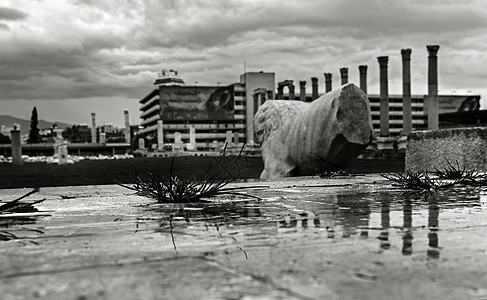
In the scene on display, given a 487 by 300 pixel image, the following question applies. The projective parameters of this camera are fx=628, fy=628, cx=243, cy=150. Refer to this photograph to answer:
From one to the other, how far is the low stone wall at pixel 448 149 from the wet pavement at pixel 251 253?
260 inches

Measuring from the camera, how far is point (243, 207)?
509cm

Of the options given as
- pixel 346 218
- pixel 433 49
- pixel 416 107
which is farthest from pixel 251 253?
pixel 416 107

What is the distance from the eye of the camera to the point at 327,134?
13219 mm

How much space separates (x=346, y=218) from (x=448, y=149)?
830 centimetres

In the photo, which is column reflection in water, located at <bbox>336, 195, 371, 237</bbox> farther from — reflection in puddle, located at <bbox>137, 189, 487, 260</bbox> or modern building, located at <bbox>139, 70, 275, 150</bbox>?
modern building, located at <bbox>139, 70, 275, 150</bbox>

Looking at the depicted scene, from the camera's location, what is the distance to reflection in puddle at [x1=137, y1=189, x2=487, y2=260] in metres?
3.17

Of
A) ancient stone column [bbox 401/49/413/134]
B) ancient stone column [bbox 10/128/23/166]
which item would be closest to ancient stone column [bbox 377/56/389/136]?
ancient stone column [bbox 401/49/413/134]

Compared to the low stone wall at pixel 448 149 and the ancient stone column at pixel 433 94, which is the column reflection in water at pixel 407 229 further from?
the ancient stone column at pixel 433 94

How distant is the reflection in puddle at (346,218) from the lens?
10.4ft

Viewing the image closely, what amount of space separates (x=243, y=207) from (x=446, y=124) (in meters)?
81.9

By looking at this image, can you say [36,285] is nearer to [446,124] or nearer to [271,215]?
[271,215]

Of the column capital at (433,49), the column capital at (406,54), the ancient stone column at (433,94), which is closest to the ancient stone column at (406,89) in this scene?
the column capital at (406,54)

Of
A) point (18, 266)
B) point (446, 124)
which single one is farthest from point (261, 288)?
point (446, 124)

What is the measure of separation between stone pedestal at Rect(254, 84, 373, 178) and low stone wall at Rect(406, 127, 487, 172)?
107cm
